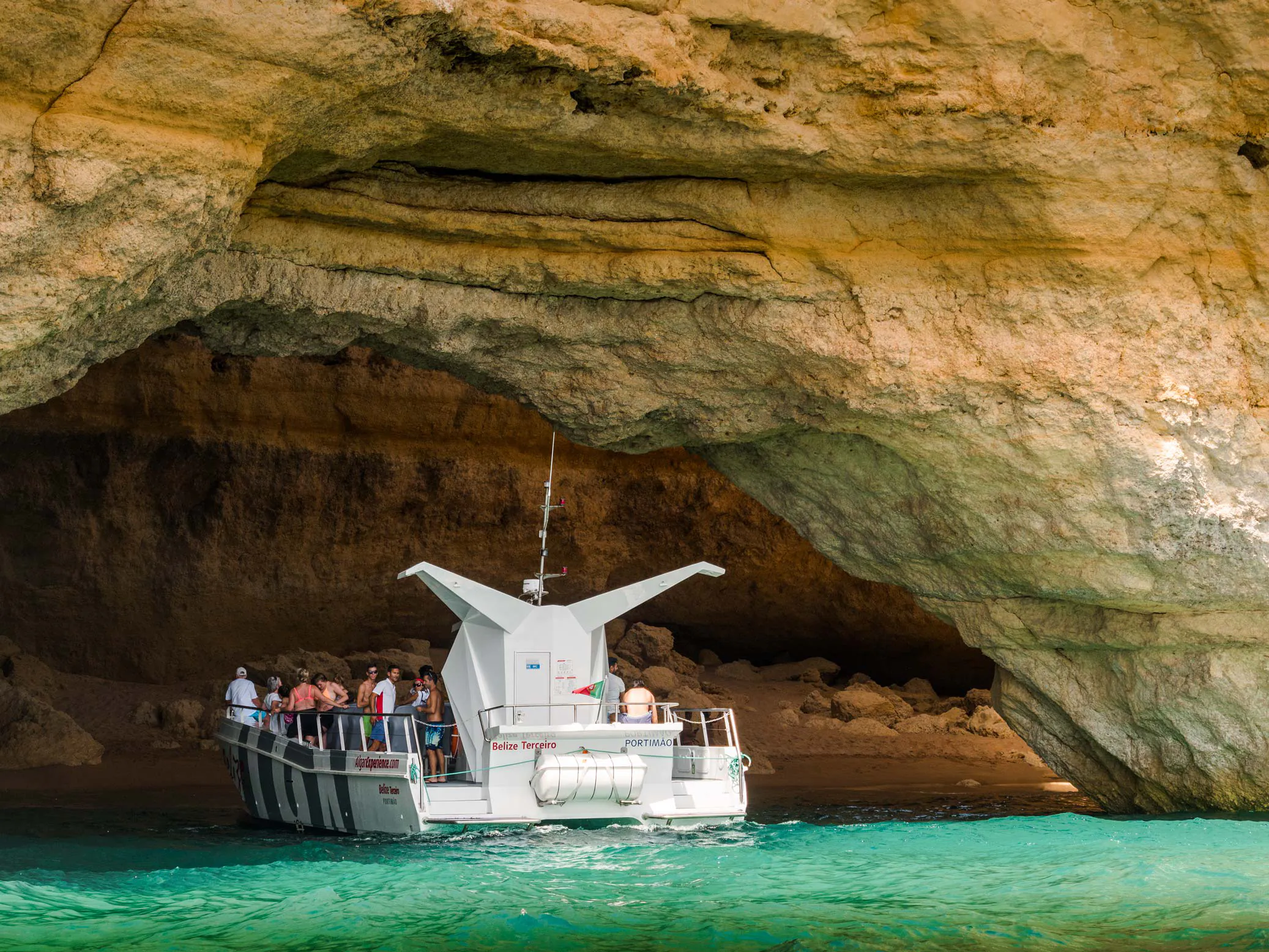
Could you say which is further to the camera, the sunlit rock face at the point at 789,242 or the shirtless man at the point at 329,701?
the shirtless man at the point at 329,701

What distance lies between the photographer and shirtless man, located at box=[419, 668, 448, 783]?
12.3 metres

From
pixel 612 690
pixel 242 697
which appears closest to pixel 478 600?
pixel 612 690

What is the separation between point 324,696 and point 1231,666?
28.4 ft

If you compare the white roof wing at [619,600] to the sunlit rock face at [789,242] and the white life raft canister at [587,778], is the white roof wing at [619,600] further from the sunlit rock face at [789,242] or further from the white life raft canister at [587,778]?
the white life raft canister at [587,778]

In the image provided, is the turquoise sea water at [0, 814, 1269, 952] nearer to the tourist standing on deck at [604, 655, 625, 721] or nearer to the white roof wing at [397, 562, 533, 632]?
the tourist standing on deck at [604, 655, 625, 721]

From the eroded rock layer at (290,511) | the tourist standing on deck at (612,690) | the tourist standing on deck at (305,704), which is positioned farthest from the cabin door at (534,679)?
the eroded rock layer at (290,511)

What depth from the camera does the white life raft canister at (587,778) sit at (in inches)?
429

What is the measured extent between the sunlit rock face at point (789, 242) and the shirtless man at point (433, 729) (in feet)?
10.5

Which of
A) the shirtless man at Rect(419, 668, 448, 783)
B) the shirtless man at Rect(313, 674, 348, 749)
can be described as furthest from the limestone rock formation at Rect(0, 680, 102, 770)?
the shirtless man at Rect(419, 668, 448, 783)

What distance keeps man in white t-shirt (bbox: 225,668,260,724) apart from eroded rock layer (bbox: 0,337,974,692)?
5215mm

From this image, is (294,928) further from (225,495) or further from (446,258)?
(225,495)

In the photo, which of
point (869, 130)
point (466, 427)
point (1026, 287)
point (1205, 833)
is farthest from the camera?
point (466, 427)

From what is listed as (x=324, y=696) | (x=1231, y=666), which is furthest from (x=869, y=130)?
(x=324, y=696)

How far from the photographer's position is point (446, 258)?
392 inches
